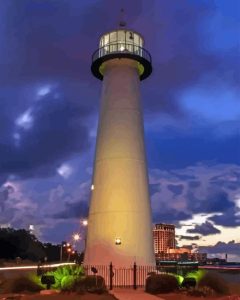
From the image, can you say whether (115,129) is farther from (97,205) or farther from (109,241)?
(109,241)

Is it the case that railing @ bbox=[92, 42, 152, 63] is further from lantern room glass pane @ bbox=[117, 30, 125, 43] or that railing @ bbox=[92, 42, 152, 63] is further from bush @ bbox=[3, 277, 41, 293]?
bush @ bbox=[3, 277, 41, 293]

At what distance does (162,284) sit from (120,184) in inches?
264

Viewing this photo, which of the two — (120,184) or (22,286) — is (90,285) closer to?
(22,286)

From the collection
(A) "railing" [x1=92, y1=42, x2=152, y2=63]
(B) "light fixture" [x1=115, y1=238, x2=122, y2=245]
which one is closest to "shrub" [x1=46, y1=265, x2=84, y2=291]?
(B) "light fixture" [x1=115, y1=238, x2=122, y2=245]

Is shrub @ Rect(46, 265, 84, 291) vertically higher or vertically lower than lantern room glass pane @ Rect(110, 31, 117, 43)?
lower

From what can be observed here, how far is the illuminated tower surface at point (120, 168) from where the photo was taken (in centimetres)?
2734

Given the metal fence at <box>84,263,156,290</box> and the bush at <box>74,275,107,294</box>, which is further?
the metal fence at <box>84,263,156,290</box>

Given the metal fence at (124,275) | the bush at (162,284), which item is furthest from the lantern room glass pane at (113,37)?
the bush at (162,284)

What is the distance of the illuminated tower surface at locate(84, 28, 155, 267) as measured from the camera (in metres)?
27.3

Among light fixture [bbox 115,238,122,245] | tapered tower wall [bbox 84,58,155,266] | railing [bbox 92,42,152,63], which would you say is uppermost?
railing [bbox 92,42,152,63]

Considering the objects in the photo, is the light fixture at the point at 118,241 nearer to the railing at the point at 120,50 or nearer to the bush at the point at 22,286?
the bush at the point at 22,286

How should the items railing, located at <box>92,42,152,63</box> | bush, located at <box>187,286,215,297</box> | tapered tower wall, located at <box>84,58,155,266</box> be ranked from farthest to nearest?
1. railing, located at <box>92,42,152,63</box>
2. tapered tower wall, located at <box>84,58,155,266</box>
3. bush, located at <box>187,286,215,297</box>

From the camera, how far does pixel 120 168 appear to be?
91.6 ft

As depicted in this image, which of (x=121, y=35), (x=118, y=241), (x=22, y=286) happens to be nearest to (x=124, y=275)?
(x=118, y=241)
